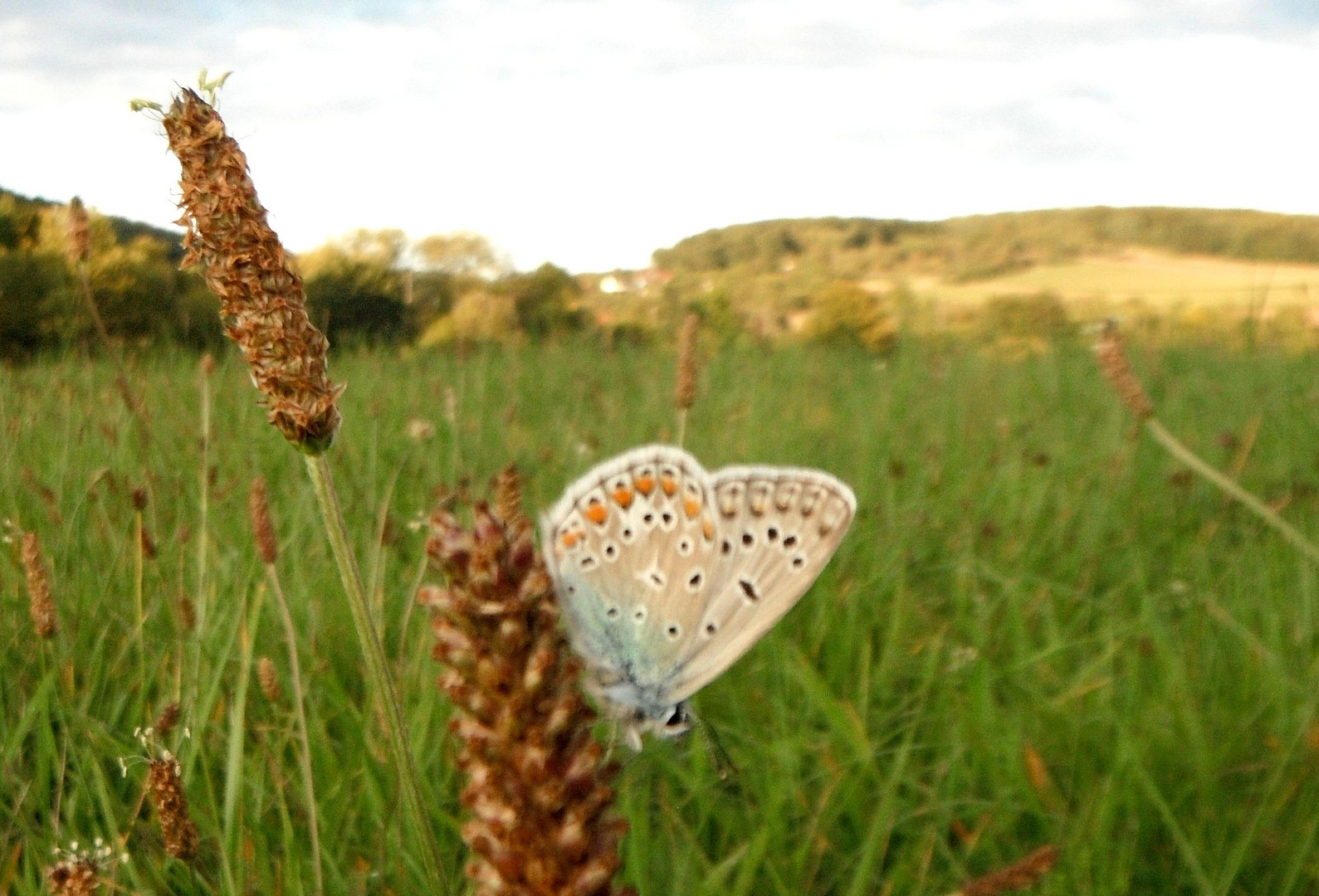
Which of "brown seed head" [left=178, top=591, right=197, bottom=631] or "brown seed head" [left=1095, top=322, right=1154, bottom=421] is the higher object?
"brown seed head" [left=1095, top=322, right=1154, bottom=421]

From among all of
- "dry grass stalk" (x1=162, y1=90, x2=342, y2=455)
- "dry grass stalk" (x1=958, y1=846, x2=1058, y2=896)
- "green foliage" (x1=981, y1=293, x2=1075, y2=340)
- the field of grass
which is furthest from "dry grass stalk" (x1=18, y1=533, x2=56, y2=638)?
"green foliage" (x1=981, y1=293, x2=1075, y2=340)

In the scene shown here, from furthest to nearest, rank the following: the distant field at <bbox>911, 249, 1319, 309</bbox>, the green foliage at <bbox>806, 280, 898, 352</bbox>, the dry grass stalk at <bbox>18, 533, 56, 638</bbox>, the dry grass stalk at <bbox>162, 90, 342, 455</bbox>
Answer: the distant field at <bbox>911, 249, 1319, 309</bbox> < the green foliage at <bbox>806, 280, 898, 352</bbox> < the dry grass stalk at <bbox>18, 533, 56, 638</bbox> < the dry grass stalk at <bbox>162, 90, 342, 455</bbox>

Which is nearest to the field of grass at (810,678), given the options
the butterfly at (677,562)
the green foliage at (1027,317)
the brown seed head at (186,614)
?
the brown seed head at (186,614)

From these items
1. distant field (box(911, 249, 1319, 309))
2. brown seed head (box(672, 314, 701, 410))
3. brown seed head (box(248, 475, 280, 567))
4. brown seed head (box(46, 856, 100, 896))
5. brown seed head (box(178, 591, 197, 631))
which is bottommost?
brown seed head (box(178, 591, 197, 631))

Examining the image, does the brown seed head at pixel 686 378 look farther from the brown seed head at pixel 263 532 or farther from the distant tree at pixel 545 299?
the distant tree at pixel 545 299

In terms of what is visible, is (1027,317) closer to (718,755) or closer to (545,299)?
(545,299)

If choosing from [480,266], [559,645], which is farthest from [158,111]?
[480,266]

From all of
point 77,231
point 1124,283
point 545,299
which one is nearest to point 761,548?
point 77,231

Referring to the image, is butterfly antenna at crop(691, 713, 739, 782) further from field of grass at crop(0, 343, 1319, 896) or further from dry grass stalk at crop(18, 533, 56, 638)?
dry grass stalk at crop(18, 533, 56, 638)
